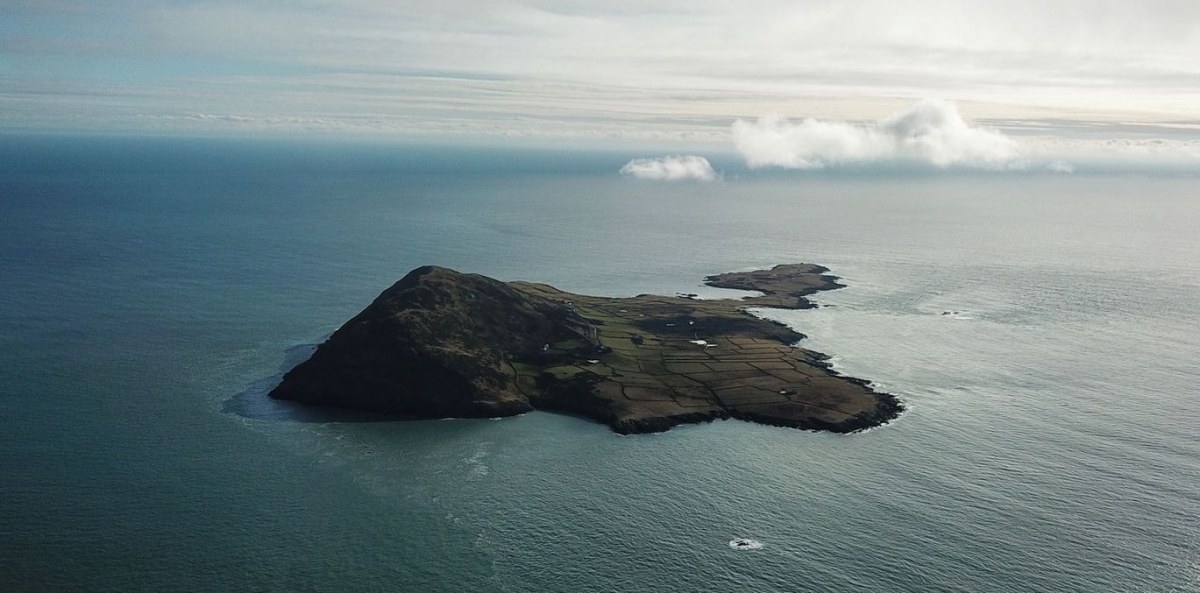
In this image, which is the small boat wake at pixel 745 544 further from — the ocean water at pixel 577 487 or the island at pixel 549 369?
the island at pixel 549 369

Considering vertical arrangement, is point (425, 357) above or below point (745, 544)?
above

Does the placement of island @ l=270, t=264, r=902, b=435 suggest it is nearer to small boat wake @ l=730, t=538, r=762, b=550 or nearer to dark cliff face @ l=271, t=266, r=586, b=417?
dark cliff face @ l=271, t=266, r=586, b=417

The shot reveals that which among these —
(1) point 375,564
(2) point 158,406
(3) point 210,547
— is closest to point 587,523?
(1) point 375,564

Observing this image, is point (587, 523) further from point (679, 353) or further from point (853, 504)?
point (679, 353)

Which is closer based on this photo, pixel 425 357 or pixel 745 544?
pixel 745 544

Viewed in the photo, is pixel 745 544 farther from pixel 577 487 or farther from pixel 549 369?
pixel 549 369

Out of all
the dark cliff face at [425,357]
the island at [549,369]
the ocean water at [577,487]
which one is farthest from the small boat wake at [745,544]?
the dark cliff face at [425,357]

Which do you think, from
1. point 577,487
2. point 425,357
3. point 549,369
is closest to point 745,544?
point 577,487
